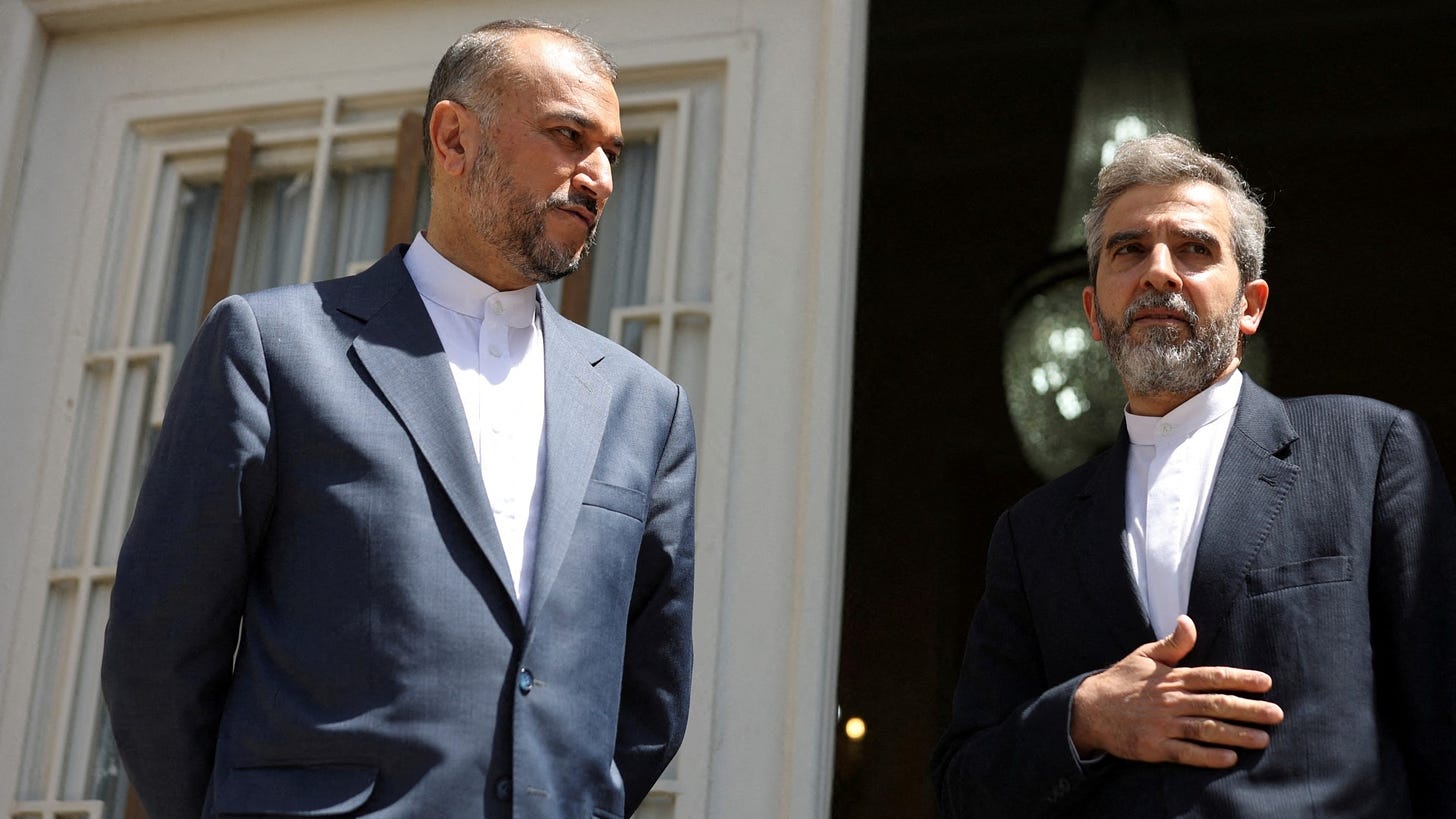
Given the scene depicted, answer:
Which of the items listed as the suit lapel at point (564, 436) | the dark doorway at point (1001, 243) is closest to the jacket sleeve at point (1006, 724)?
the suit lapel at point (564, 436)

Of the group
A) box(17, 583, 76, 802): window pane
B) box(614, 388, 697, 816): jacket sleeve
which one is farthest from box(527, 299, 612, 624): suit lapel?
box(17, 583, 76, 802): window pane

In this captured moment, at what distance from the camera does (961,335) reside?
6.69 m

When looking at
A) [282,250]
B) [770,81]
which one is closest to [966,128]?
[770,81]

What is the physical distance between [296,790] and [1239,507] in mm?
1229

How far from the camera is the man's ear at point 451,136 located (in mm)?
2514

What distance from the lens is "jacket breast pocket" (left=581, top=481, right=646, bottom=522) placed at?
229 cm

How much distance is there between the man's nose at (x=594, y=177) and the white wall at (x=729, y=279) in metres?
1.10

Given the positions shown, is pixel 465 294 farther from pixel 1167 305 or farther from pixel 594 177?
pixel 1167 305

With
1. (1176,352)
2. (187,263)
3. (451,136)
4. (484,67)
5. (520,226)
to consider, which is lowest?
(1176,352)

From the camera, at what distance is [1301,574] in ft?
7.32

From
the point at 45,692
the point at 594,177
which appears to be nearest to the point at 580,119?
the point at 594,177

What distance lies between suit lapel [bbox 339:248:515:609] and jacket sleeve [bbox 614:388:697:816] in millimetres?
303

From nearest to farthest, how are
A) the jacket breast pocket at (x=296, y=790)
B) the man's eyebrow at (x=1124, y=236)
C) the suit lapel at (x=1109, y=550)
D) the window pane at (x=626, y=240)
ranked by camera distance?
1. the jacket breast pocket at (x=296, y=790)
2. the suit lapel at (x=1109, y=550)
3. the man's eyebrow at (x=1124, y=236)
4. the window pane at (x=626, y=240)

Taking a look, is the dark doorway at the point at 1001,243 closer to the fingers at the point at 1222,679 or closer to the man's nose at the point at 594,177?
the man's nose at the point at 594,177
